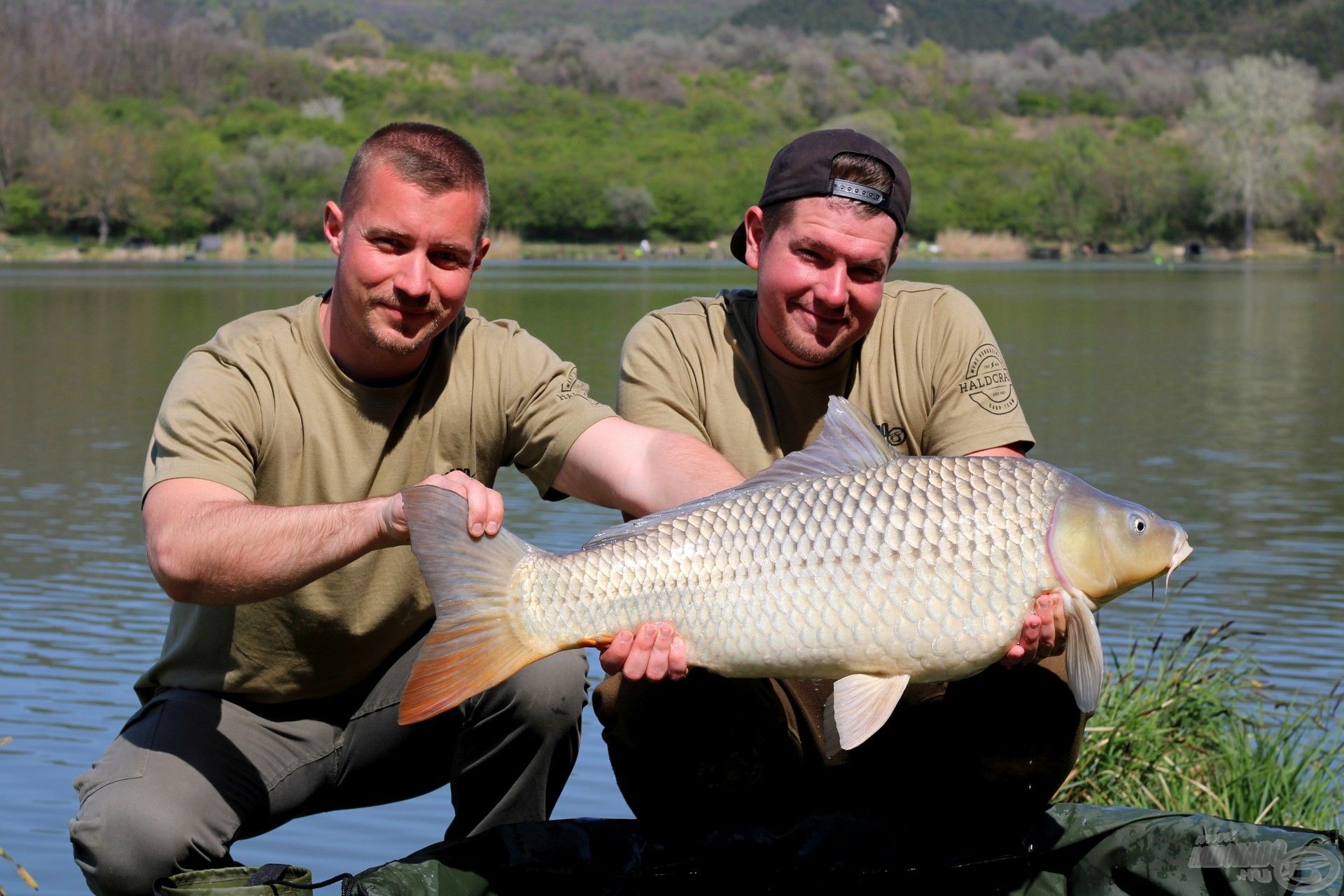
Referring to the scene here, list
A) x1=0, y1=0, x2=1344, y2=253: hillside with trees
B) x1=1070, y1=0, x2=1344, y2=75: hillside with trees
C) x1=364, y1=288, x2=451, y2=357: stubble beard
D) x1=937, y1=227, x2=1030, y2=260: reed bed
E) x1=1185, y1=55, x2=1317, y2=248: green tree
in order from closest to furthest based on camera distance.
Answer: x1=364, y1=288, x2=451, y2=357: stubble beard
x1=937, y1=227, x2=1030, y2=260: reed bed
x1=1185, y1=55, x2=1317, y2=248: green tree
x1=0, y1=0, x2=1344, y2=253: hillside with trees
x1=1070, y1=0, x2=1344, y2=75: hillside with trees

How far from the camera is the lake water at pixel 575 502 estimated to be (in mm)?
3758

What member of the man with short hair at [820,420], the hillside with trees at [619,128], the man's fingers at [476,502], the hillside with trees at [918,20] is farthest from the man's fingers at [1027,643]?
the hillside with trees at [918,20]

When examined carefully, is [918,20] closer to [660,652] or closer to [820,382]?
[820,382]

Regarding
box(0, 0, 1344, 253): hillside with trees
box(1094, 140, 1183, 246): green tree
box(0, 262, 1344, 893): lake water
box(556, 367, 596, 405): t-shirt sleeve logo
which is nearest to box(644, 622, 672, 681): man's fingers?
box(556, 367, 596, 405): t-shirt sleeve logo

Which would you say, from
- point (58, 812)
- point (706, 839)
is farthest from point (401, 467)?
point (58, 812)

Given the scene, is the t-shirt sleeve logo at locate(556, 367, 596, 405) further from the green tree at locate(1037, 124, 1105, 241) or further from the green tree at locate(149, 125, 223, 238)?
the green tree at locate(1037, 124, 1105, 241)

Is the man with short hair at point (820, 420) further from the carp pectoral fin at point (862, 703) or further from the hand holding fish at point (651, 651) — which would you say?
the carp pectoral fin at point (862, 703)

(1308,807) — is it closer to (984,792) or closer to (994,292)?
(984,792)

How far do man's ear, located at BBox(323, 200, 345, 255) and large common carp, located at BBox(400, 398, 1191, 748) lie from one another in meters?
0.69

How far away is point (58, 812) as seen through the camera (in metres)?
3.47

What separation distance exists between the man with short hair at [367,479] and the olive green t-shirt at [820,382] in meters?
0.21

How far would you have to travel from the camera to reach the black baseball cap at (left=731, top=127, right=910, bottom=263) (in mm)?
2881

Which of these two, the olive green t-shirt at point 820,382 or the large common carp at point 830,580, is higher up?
the olive green t-shirt at point 820,382

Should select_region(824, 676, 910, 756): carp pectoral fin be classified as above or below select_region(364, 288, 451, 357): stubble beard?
below
